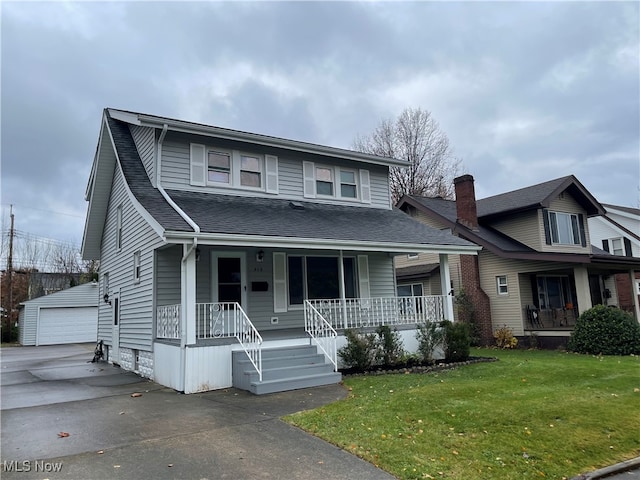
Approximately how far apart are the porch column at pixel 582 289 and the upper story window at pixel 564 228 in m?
2.36

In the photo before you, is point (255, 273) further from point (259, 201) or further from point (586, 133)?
point (586, 133)

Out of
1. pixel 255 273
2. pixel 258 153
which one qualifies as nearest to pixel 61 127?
pixel 258 153

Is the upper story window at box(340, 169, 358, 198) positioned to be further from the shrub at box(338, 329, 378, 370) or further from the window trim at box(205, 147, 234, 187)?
the shrub at box(338, 329, 378, 370)

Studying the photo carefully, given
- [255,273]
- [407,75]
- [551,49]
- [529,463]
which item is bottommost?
[529,463]

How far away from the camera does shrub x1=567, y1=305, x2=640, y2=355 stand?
46.2 ft

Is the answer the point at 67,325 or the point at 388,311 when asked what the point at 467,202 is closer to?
the point at 388,311

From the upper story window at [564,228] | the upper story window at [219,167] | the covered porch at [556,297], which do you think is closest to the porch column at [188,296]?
the upper story window at [219,167]

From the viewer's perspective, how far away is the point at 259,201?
42.1 feet

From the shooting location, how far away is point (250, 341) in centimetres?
922

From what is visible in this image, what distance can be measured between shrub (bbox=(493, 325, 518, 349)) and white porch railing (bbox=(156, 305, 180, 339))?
44.0ft

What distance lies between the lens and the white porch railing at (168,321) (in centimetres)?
955

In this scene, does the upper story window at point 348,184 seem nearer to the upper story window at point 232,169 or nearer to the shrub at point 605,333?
the upper story window at point 232,169

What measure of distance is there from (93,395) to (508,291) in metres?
15.6

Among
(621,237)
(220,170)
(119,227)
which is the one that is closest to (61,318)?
(119,227)
